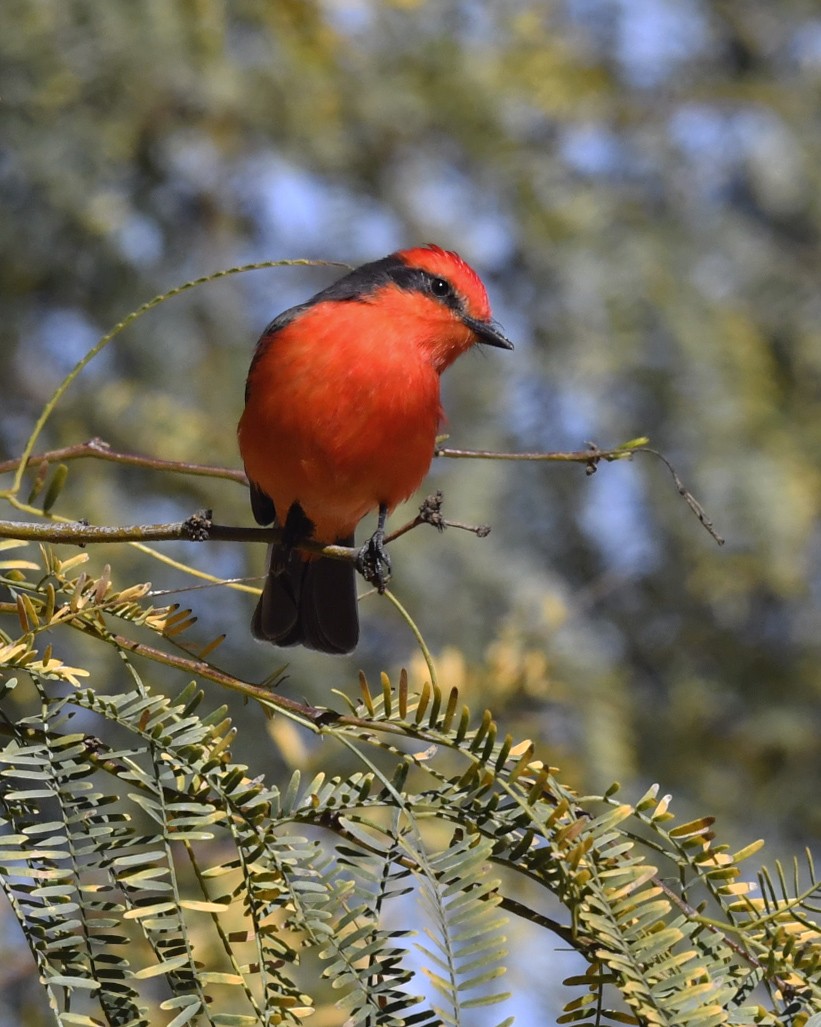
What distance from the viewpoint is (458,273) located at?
3.50 metres

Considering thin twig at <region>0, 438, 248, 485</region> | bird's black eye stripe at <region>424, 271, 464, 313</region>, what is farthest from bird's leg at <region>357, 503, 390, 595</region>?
bird's black eye stripe at <region>424, 271, 464, 313</region>

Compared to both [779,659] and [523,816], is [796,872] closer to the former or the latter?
[523,816]

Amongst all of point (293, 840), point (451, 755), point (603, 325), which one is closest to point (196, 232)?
point (603, 325)

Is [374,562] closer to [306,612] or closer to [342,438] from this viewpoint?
[342,438]

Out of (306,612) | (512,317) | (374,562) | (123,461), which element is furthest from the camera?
(512,317)

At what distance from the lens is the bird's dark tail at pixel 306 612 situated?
320cm

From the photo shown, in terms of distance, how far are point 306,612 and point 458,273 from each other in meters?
0.99

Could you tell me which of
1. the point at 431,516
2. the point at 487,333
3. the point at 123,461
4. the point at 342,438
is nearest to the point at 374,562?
the point at 342,438

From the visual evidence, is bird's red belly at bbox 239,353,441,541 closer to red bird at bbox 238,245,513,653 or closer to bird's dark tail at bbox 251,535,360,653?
red bird at bbox 238,245,513,653

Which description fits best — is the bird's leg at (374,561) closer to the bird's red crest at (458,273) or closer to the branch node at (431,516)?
the branch node at (431,516)

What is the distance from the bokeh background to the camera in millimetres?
3320

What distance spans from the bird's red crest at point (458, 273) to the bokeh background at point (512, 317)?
37 centimetres

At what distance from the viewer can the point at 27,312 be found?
3.53 meters

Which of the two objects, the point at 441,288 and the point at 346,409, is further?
the point at 441,288
